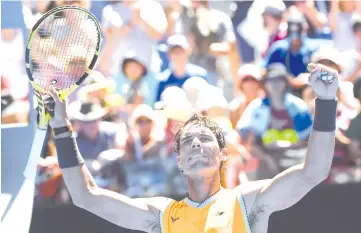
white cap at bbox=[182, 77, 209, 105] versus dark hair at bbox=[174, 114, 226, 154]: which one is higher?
dark hair at bbox=[174, 114, 226, 154]

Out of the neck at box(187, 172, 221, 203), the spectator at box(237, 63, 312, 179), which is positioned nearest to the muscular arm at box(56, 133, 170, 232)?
the neck at box(187, 172, 221, 203)

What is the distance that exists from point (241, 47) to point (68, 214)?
2.09 meters

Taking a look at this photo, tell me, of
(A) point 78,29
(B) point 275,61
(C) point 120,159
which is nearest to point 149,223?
(A) point 78,29

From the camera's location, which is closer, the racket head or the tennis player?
the tennis player

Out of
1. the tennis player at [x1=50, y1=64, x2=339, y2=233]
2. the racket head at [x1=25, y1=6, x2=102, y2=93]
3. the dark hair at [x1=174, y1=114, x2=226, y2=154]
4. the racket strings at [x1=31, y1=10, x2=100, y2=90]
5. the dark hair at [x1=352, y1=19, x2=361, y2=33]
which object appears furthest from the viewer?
the dark hair at [x1=352, y1=19, x2=361, y2=33]

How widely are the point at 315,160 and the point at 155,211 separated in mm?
897

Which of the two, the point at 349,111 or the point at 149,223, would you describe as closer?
the point at 149,223

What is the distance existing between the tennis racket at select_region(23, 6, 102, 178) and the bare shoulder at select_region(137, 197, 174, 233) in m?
0.76

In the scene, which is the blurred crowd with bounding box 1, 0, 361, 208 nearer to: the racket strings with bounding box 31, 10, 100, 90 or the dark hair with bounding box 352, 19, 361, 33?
the dark hair with bounding box 352, 19, 361, 33

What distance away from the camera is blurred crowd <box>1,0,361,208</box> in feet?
22.0

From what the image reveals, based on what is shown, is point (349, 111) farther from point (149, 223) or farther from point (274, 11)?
point (149, 223)

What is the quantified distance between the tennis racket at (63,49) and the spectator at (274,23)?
2.22m

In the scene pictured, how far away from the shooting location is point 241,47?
7016 millimetres

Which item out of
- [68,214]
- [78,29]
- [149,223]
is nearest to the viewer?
[149,223]
